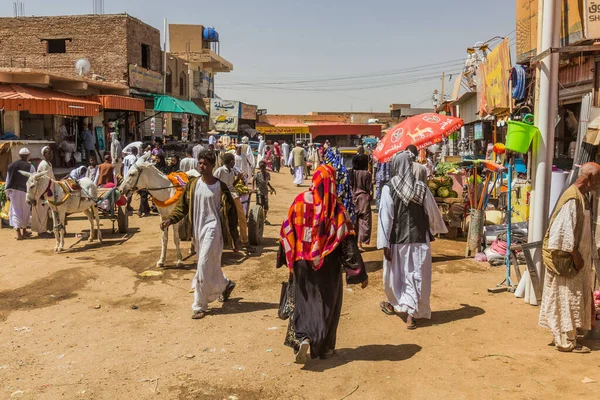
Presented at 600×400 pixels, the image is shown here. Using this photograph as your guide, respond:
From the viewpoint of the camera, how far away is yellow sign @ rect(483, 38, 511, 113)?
12992mm

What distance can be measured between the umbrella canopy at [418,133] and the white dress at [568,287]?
5253 mm

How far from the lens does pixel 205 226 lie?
6797 millimetres

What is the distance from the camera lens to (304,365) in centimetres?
526

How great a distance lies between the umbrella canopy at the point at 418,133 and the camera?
10492 millimetres

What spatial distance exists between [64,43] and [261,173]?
20682mm

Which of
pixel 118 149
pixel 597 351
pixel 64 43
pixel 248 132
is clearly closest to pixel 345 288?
pixel 597 351

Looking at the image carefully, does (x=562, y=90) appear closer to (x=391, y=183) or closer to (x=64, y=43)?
Result: (x=391, y=183)

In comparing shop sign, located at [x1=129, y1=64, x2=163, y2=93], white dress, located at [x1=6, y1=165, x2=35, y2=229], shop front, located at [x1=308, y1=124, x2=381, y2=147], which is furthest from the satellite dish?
white dress, located at [x1=6, y1=165, x2=35, y2=229]

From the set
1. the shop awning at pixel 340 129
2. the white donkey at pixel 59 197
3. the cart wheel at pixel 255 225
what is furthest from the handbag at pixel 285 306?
the shop awning at pixel 340 129

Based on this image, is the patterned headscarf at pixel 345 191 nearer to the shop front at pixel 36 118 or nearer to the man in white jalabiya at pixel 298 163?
the shop front at pixel 36 118

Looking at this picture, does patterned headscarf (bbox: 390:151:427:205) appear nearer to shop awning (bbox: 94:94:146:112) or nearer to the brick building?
shop awning (bbox: 94:94:146:112)

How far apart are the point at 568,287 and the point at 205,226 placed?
3.88 metres

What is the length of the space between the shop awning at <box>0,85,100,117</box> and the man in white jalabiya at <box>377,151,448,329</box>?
1432 cm

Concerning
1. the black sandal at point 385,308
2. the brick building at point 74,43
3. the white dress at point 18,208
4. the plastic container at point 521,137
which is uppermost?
the brick building at point 74,43
